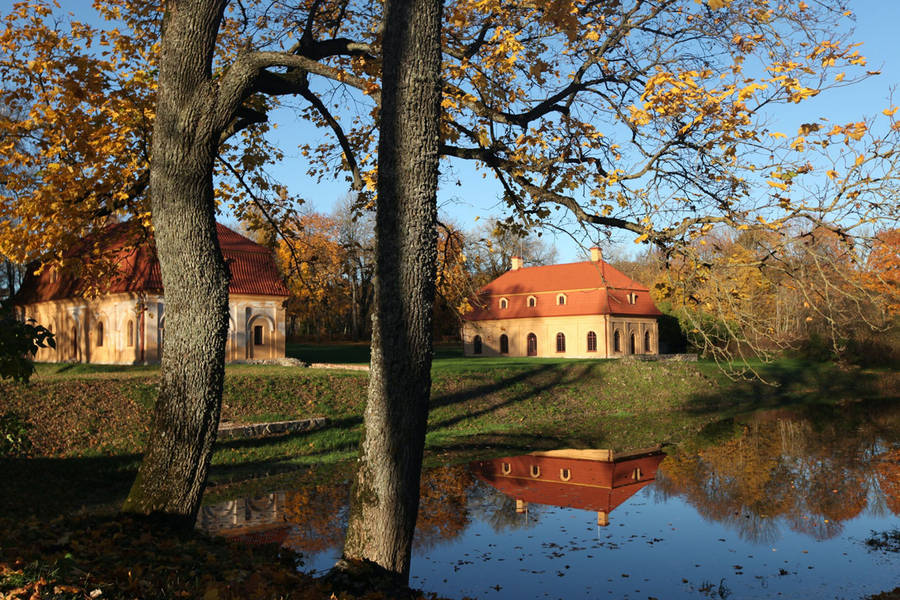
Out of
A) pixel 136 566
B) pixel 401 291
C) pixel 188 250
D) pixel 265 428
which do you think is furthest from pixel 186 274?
pixel 265 428

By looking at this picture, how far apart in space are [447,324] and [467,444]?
128 feet

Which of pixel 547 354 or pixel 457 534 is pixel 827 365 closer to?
pixel 547 354

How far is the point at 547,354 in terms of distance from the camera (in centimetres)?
5188

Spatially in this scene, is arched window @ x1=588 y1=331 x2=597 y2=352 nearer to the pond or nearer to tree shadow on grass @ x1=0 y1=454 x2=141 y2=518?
the pond

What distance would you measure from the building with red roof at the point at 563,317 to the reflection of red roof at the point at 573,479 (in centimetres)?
3264

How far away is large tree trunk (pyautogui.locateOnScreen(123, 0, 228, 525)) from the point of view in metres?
6.67

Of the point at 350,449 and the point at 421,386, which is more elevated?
the point at 421,386

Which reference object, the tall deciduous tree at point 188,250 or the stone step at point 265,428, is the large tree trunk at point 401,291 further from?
the stone step at point 265,428

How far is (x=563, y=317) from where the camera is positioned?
51.3 m

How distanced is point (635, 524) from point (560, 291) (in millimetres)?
41503

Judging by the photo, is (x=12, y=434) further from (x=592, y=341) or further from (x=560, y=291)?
(x=560, y=291)

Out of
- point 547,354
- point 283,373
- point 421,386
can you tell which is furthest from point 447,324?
point 421,386

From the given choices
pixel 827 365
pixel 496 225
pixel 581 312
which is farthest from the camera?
pixel 581 312

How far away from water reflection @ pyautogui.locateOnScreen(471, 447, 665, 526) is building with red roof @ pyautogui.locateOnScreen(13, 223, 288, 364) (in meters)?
19.7
